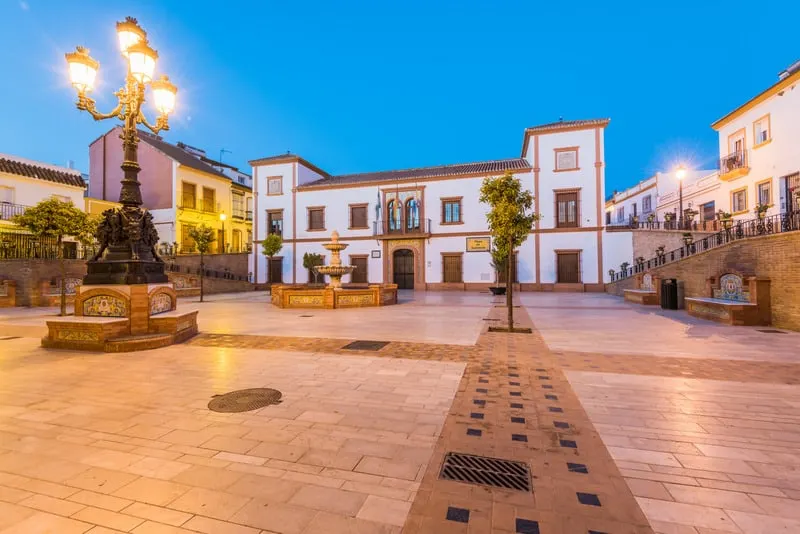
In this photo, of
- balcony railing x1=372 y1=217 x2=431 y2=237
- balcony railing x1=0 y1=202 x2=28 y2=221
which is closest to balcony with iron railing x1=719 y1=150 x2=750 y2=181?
balcony railing x1=372 y1=217 x2=431 y2=237

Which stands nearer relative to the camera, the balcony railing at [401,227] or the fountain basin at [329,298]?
the fountain basin at [329,298]

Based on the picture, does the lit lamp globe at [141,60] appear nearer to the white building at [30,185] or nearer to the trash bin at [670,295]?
the trash bin at [670,295]

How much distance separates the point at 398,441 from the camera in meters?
3.14

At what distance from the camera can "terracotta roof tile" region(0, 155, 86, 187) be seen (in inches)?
802

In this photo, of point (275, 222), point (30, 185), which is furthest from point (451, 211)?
point (30, 185)

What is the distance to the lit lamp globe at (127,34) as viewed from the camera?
6707mm

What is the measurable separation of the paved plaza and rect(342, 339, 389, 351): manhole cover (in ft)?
1.16

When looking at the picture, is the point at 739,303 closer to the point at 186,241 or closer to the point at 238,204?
the point at 186,241

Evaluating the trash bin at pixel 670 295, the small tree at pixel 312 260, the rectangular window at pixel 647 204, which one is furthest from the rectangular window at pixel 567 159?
the small tree at pixel 312 260

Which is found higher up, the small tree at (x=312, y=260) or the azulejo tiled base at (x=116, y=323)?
the small tree at (x=312, y=260)

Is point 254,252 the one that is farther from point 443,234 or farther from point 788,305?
point 788,305

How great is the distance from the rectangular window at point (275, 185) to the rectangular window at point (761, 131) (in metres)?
29.9

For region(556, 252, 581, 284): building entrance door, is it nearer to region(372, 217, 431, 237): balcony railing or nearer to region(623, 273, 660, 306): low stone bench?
region(623, 273, 660, 306): low stone bench

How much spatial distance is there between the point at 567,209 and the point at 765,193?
922 centimetres
